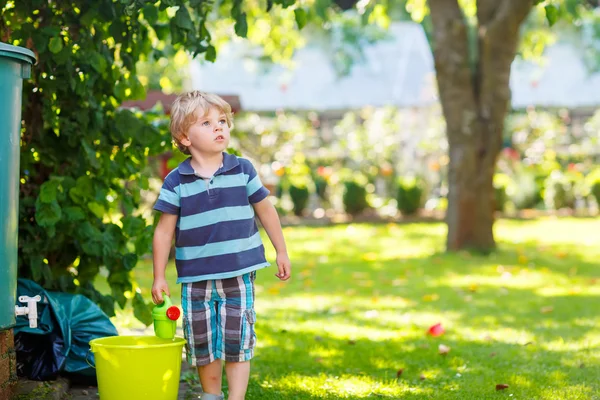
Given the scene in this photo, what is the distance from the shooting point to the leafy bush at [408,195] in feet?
46.1


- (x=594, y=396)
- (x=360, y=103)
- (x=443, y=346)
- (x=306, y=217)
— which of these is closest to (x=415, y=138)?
(x=306, y=217)

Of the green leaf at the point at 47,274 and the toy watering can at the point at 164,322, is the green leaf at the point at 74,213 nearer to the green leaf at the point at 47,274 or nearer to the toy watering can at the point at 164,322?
the green leaf at the point at 47,274

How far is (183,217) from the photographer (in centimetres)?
A: 318

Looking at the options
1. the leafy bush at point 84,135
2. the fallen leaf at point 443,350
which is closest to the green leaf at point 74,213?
the leafy bush at point 84,135

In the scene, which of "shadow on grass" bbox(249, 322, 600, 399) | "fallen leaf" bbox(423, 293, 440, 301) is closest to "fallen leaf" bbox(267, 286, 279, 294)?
"fallen leaf" bbox(423, 293, 440, 301)

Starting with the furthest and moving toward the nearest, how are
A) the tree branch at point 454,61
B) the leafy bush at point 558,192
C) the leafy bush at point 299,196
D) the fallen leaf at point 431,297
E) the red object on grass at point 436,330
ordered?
the leafy bush at point 558,192 < the leafy bush at point 299,196 < the tree branch at point 454,61 < the fallen leaf at point 431,297 < the red object on grass at point 436,330

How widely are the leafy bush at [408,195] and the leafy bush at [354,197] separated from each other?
57 cm

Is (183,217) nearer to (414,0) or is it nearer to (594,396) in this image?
(594,396)

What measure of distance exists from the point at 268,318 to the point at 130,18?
261cm

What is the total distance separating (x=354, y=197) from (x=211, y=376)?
1103cm

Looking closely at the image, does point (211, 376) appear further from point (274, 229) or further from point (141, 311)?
point (141, 311)

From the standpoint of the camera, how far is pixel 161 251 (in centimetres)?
315

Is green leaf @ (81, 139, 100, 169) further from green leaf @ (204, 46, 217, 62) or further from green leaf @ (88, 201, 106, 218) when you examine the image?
green leaf @ (204, 46, 217, 62)

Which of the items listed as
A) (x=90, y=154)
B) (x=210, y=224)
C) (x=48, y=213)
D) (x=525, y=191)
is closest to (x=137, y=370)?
(x=210, y=224)
